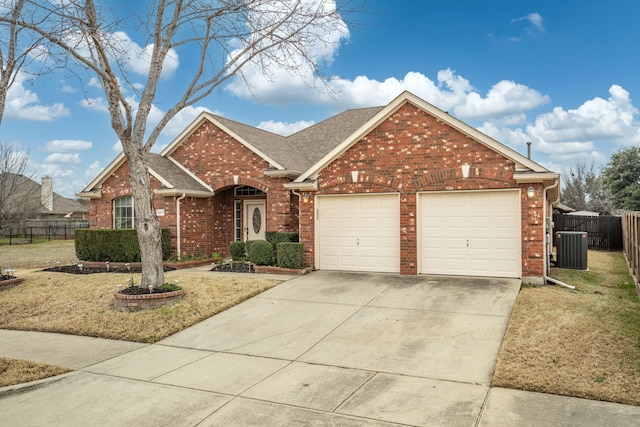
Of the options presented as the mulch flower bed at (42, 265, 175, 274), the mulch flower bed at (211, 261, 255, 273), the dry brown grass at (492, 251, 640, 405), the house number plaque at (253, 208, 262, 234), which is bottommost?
the dry brown grass at (492, 251, 640, 405)

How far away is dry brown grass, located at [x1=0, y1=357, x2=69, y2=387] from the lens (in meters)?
6.16

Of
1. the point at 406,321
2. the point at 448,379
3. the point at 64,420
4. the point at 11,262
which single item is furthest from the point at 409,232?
the point at 11,262

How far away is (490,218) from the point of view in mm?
11492

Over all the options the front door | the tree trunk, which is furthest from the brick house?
the tree trunk

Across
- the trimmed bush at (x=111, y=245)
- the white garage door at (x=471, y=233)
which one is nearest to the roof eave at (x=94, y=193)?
the trimmed bush at (x=111, y=245)

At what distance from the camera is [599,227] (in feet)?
75.8

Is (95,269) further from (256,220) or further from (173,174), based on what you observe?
(256,220)

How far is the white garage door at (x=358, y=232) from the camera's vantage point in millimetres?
12555

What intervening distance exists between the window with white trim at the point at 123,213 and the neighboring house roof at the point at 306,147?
40.0 inches

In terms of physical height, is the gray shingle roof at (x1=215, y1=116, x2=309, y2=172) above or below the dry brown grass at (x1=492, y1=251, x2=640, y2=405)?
above

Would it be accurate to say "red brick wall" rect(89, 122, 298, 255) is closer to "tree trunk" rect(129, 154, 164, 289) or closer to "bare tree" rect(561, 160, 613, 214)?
"tree trunk" rect(129, 154, 164, 289)

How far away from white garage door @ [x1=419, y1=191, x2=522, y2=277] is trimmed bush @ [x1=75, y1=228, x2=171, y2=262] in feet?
29.2

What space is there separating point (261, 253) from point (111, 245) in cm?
602

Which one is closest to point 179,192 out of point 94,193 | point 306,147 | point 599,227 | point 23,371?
point 94,193
